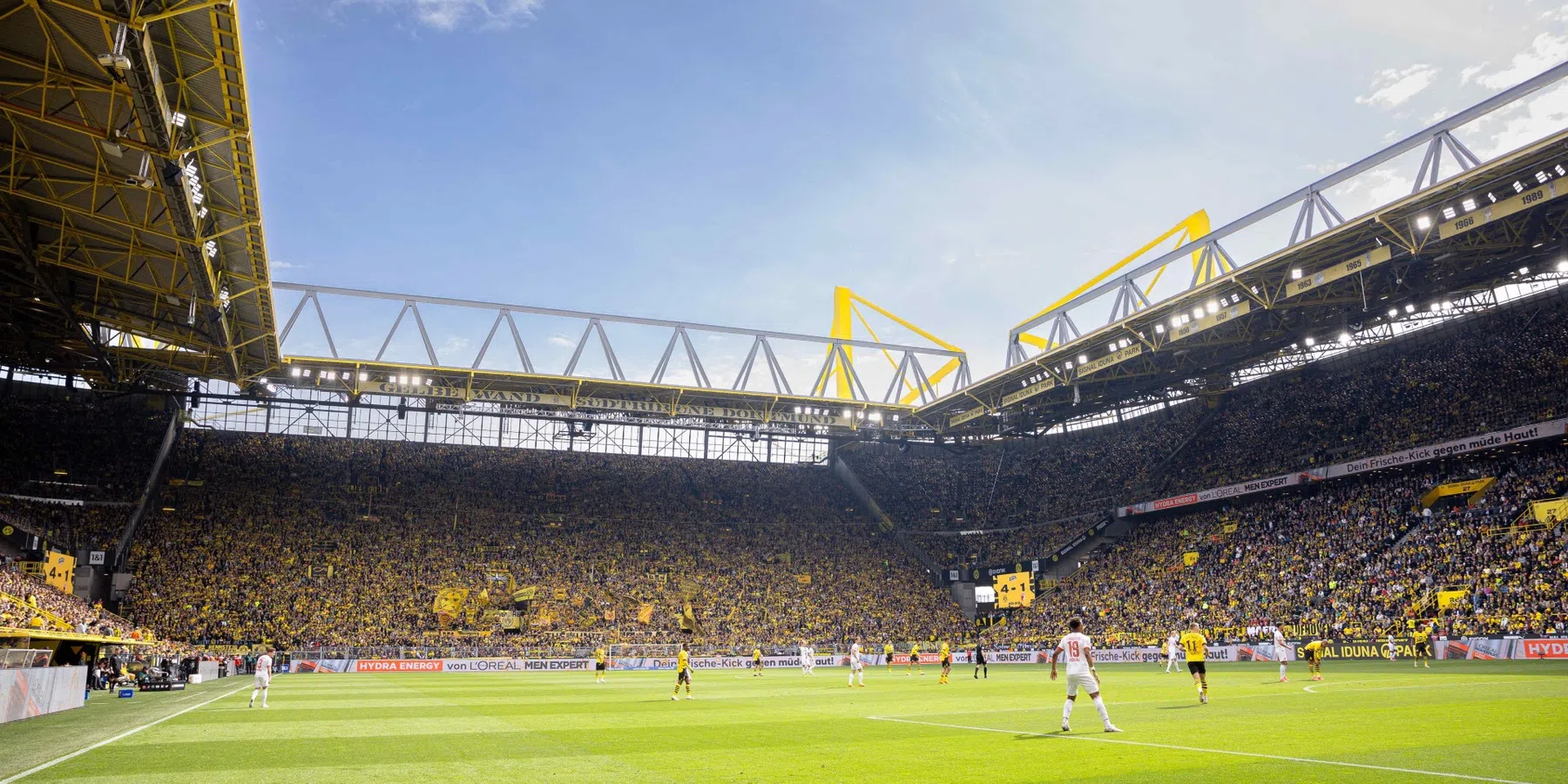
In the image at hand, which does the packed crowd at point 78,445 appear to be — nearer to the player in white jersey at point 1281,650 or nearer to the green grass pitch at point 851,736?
the green grass pitch at point 851,736

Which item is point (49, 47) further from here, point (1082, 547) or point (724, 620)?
point (1082, 547)

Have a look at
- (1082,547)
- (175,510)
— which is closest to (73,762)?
(175,510)

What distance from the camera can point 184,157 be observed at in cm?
2709

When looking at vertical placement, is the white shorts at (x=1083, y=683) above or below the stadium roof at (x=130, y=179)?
below

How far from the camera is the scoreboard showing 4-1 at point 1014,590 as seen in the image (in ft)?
218

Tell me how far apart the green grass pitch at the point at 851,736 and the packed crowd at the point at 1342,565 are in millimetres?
11284

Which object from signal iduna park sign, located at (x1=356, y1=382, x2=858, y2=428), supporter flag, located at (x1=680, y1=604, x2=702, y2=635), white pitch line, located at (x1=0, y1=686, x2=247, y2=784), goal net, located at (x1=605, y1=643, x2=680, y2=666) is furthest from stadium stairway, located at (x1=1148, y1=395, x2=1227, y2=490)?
white pitch line, located at (x1=0, y1=686, x2=247, y2=784)

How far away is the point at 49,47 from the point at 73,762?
16653 millimetres

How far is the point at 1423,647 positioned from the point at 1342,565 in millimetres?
11966

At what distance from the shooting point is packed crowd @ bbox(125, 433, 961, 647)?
58219 millimetres

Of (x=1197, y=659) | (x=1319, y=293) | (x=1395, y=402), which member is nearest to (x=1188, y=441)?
(x=1395, y=402)

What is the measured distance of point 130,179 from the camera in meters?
26.9

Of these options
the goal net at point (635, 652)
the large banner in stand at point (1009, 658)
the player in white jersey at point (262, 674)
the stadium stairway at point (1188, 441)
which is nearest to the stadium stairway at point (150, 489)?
the large banner in stand at point (1009, 658)

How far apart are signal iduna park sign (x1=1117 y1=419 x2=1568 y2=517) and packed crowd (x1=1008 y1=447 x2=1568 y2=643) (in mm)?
1354
